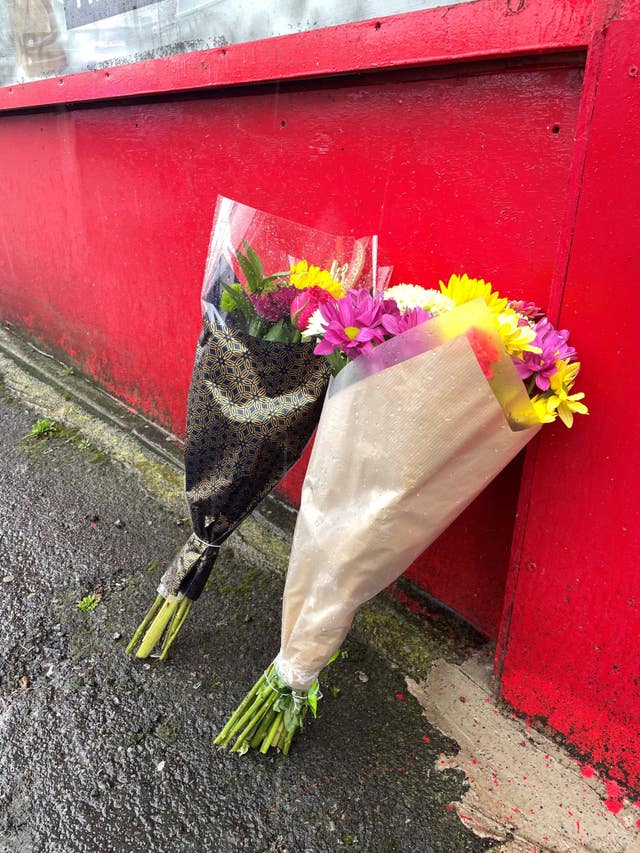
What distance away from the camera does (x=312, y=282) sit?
67.3 inches

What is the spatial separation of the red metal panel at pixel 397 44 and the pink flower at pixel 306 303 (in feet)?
2.23

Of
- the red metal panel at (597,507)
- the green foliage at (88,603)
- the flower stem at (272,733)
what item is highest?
the red metal panel at (597,507)

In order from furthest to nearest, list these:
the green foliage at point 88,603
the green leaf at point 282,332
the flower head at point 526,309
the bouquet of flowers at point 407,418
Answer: the green foliage at point 88,603 → the green leaf at point 282,332 → the flower head at point 526,309 → the bouquet of flowers at point 407,418

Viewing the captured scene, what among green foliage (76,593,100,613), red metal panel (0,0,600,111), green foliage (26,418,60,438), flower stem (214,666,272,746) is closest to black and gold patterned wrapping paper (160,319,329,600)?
flower stem (214,666,272,746)

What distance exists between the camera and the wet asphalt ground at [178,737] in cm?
167

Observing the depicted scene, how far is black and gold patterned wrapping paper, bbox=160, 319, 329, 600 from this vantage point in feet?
5.61

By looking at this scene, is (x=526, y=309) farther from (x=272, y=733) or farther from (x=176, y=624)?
(x=176, y=624)

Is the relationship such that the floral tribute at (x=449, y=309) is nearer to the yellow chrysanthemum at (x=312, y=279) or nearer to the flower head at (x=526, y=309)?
the flower head at (x=526, y=309)

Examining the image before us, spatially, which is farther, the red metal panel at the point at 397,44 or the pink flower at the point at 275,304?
the pink flower at the point at 275,304

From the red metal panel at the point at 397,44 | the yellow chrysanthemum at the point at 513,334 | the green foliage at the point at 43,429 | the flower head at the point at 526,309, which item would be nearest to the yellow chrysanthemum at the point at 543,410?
the yellow chrysanthemum at the point at 513,334

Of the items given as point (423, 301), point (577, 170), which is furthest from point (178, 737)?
point (577, 170)

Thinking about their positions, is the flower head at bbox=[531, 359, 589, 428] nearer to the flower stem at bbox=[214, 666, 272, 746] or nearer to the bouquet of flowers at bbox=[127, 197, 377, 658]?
the bouquet of flowers at bbox=[127, 197, 377, 658]

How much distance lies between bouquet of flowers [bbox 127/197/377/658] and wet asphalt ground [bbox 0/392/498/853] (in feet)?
1.95

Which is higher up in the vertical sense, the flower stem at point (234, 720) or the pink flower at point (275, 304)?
the pink flower at point (275, 304)
